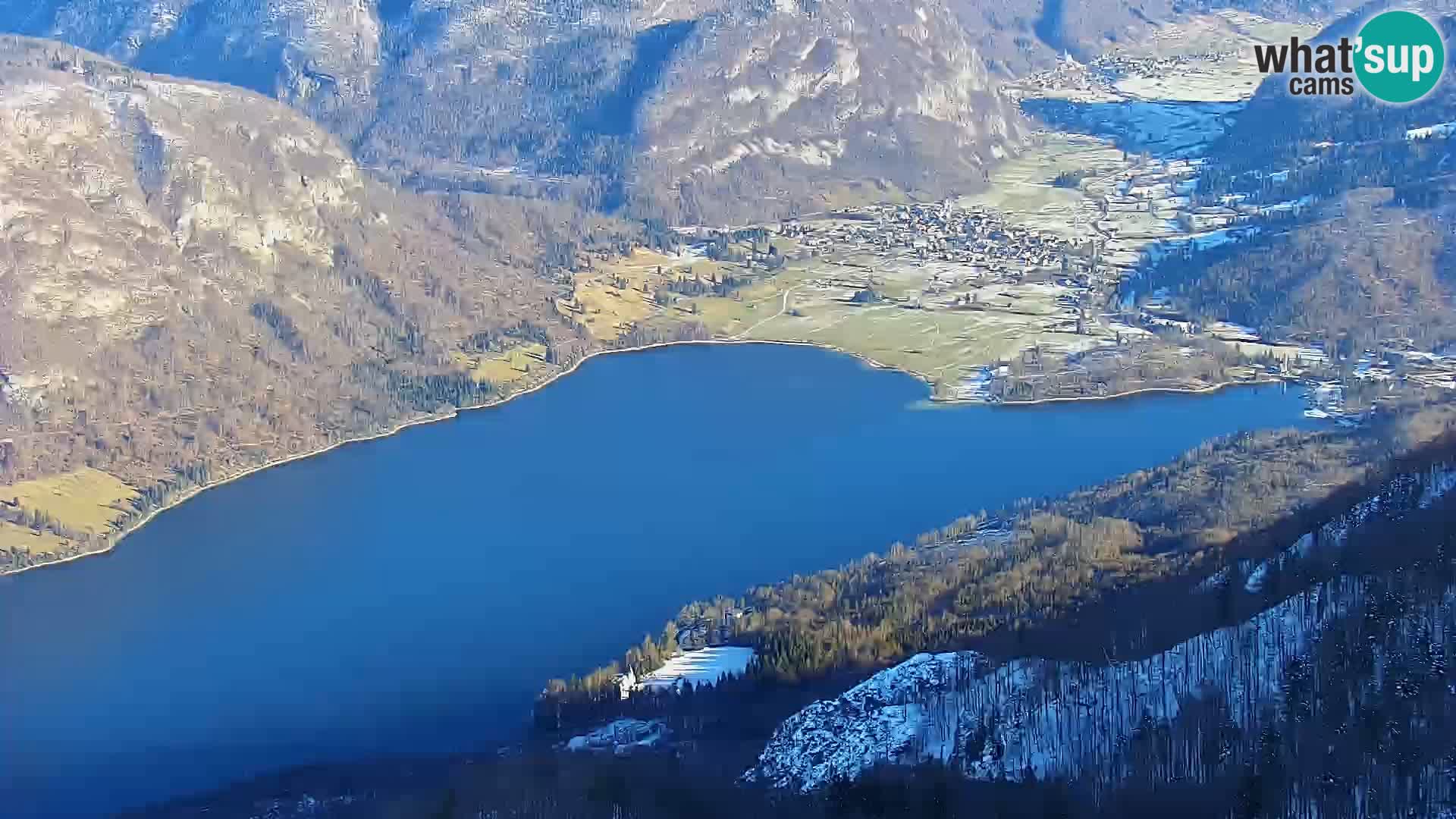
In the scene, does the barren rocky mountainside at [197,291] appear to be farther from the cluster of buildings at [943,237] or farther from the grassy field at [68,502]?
the cluster of buildings at [943,237]

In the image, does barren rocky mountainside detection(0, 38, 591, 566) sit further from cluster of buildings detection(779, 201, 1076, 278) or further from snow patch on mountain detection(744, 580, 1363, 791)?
snow patch on mountain detection(744, 580, 1363, 791)

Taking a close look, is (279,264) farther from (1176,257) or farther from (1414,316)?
(1414,316)

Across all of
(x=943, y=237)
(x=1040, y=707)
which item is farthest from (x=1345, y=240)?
(x=1040, y=707)

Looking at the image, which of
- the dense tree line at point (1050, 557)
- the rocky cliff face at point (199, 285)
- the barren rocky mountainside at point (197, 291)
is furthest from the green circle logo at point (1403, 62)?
the dense tree line at point (1050, 557)

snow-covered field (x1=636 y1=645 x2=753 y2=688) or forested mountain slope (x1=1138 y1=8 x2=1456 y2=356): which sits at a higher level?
forested mountain slope (x1=1138 y1=8 x2=1456 y2=356)

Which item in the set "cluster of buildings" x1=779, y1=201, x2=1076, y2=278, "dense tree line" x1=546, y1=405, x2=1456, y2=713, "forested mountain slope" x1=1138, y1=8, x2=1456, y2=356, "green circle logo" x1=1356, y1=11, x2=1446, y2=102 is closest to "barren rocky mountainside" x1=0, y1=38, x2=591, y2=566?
"cluster of buildings" x1=779, y1=201, x2=1076, y2=278

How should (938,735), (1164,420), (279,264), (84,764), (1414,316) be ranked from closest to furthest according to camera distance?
(938,735), (84,764), (1164,420), (1414,316), (279,264)

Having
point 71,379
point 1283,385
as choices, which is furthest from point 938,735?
point 71,379
